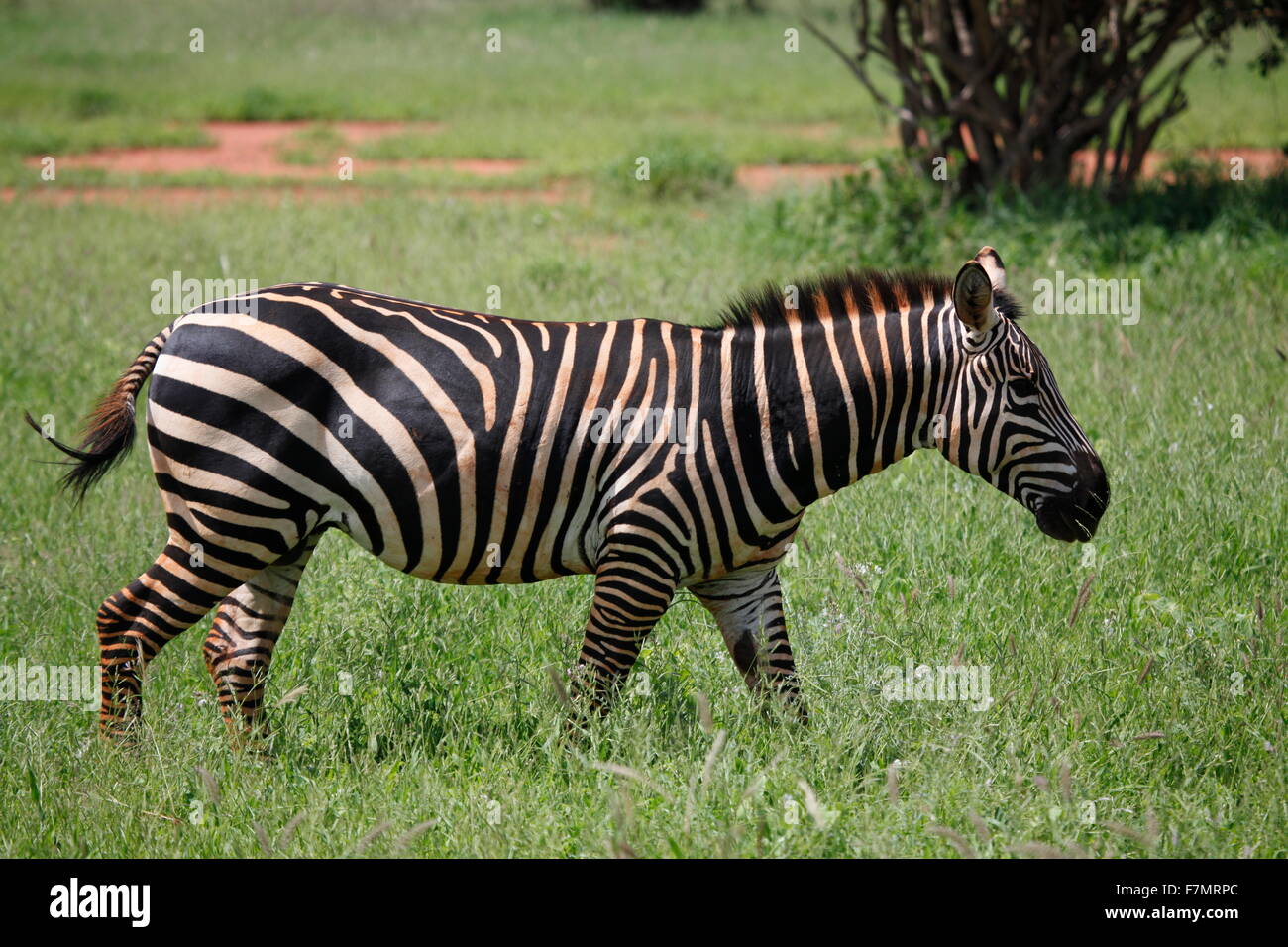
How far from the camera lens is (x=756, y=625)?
4684mm

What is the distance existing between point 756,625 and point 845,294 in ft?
4.07

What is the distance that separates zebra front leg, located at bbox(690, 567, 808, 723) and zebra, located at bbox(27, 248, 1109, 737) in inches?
4.4

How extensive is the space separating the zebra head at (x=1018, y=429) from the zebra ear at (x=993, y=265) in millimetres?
181

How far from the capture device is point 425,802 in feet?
13.5

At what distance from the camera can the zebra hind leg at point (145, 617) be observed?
14.3 feet

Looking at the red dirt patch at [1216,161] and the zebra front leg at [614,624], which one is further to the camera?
the red dirt patch at [1216,161]

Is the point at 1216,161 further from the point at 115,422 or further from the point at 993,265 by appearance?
the point at 115,422

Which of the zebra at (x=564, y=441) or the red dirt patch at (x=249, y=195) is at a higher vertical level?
the red dirt patch at (x=249, y=195)

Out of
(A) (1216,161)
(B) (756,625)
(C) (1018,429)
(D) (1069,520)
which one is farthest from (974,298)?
(A) (1216,161)

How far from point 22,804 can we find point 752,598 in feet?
8.34

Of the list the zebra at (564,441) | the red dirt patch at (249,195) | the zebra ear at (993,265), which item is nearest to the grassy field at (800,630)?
the zebra at (564,441)

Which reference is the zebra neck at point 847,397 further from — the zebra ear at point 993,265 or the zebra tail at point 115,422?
the zebra tail at point 115,422

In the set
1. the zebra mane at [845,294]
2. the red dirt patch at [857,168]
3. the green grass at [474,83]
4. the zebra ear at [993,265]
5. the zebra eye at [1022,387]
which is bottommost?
the zebra eye at [1022,387]

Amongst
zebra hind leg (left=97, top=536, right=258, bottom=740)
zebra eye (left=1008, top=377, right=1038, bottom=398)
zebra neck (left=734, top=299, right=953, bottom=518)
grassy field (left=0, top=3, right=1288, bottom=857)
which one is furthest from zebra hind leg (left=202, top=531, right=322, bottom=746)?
zebra eye (left=1008, top=377, right=1038, bottom=398)
